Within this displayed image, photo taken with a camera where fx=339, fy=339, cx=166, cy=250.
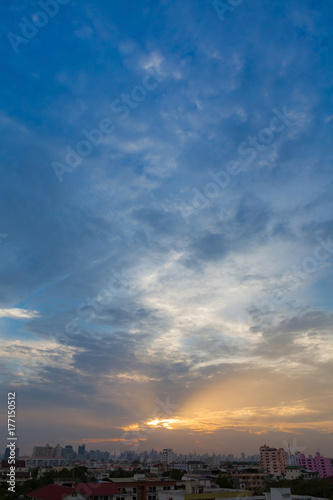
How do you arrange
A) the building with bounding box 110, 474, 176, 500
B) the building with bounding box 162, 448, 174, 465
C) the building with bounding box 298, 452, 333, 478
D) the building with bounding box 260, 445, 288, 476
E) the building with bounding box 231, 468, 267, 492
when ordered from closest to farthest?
1. the building with bounding box 110, 474, 176, 500
2. the building with bounding box 231, 468, 267, 492
3. the building with bounding box 260, 445, 288, 476
4. the building with bounding box 298, 452, 333, 478
5. the building with bounding box 162, 448, 174, 465

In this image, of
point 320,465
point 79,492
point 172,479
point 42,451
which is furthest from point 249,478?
point 42,451

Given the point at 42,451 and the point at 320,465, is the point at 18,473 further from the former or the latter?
the point at 42,451

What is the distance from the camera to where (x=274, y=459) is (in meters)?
90.3

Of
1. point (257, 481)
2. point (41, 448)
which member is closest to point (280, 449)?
point (257, 481)

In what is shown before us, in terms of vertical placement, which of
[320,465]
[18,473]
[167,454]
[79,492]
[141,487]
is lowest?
[167,454]

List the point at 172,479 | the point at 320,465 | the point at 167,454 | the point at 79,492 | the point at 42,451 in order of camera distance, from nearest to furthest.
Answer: the point at 79,492 → the point at 172,479 → the point at 320,465 → the point at 167,454 → the point at 42,451

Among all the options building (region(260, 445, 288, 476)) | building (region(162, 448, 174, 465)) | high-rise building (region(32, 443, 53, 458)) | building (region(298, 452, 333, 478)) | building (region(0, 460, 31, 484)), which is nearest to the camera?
building (region(0, 460, 31, 484))

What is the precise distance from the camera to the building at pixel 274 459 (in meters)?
88.4

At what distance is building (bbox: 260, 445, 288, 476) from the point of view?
290ft

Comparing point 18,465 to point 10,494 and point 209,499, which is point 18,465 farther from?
point 209,499

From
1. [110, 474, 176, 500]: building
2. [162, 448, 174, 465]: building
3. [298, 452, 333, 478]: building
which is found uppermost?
[110, 474, 176, 500]: building

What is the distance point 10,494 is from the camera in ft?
117

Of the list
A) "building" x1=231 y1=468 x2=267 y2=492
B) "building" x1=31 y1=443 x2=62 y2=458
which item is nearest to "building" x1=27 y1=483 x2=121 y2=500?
"building" x1=231 y1=468 x2=267 y2=492

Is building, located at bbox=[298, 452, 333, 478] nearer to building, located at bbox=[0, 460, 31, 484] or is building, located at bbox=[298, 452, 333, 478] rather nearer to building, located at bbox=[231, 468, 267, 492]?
building, located at bbox=[231, 468, 267, 492]
